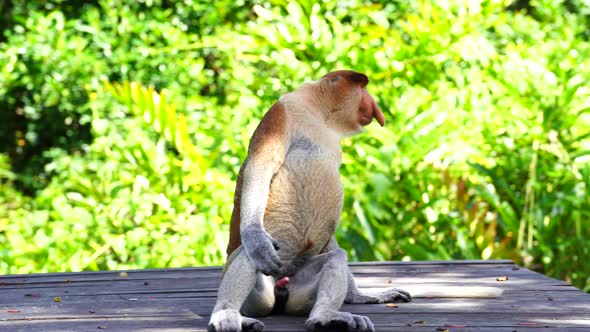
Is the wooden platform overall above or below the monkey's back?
below

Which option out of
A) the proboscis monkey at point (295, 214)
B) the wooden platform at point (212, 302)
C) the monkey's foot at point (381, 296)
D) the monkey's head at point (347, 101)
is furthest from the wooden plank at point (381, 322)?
the monkey's head at point (347, 101)

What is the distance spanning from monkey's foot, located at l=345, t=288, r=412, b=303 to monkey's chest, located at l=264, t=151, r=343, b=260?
1.66 feet

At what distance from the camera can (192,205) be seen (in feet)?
17.8

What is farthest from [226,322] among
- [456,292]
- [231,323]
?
[456,292]

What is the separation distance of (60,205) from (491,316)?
3563 millimetres

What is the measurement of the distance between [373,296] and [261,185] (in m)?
0.79

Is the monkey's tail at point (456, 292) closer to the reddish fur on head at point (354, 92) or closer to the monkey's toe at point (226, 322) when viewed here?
the reddish fur on head at point (354, 92)

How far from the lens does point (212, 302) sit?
10.0 feet

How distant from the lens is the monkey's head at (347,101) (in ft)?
8.88

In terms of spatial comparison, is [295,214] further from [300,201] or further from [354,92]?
[354,92]

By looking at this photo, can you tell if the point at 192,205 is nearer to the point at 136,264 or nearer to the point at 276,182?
the point at 136,264

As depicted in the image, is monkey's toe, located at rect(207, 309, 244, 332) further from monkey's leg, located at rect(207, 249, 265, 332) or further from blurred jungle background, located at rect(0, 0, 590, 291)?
blurred jungle background, located at rect(0, 0, 590, 291)

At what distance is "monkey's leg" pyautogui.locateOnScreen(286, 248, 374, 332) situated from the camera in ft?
7.80

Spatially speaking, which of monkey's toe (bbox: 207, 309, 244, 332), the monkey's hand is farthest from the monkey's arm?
monkey's toe (bbox: 207, 309, 244, 332)
